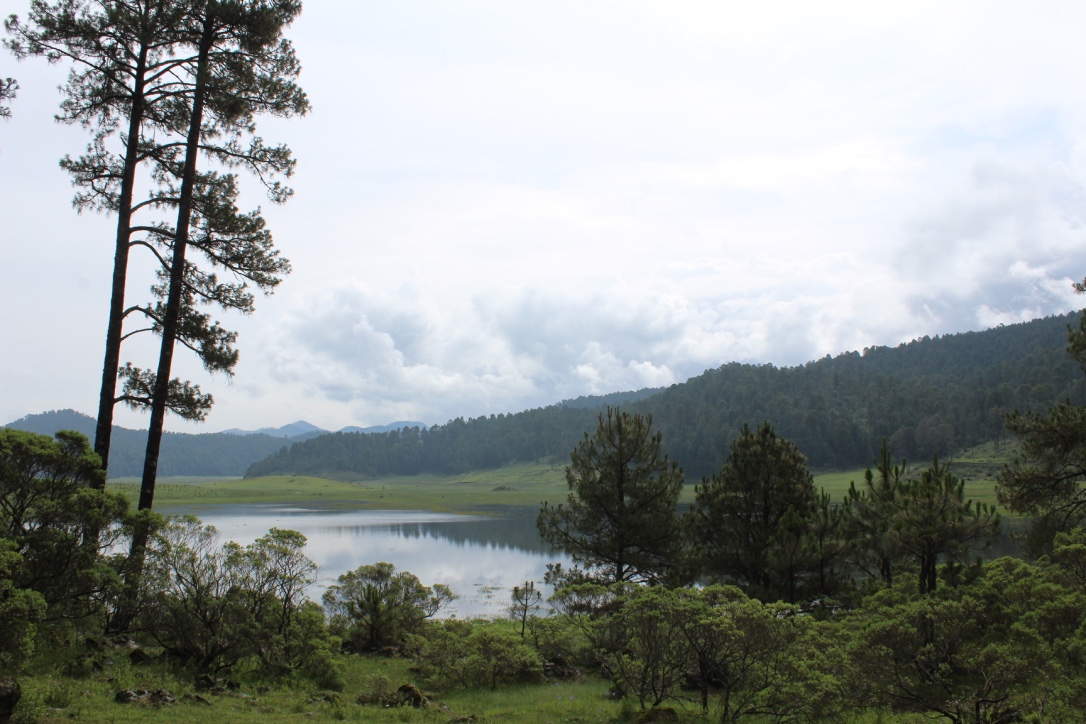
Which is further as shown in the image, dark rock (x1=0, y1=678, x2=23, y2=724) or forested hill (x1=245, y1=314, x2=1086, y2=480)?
forested hill (x1=245, y1=314, x2=1086, y2=480)

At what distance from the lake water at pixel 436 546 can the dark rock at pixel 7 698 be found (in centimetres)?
1741

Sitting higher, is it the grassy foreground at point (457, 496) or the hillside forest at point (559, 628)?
the hillside forest at point (559, 628)

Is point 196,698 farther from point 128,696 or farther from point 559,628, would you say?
point 559,628

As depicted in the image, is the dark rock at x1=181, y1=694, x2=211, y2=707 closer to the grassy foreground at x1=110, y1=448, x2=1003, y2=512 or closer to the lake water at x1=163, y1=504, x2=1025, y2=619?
the lake water at x1=163, y1=504, x2=1025, y2=619

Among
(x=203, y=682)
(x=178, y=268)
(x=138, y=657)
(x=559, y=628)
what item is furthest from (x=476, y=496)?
(x=203, y=682)

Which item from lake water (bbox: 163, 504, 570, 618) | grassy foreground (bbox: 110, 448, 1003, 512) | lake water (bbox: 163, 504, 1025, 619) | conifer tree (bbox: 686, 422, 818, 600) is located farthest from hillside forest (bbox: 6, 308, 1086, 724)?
grassy foreground (bbox: 110, 448, 1003, 512)

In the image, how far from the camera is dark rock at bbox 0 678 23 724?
738 cm

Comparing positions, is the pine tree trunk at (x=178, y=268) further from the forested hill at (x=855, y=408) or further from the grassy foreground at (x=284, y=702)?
the forested hill at (x=855, y=408)

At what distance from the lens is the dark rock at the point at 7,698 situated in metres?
7.38

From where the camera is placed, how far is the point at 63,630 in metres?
9.84

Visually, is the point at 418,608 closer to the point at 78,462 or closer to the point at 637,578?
the point at 637,578

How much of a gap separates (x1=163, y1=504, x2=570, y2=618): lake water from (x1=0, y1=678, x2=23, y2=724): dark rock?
1741 centimetres

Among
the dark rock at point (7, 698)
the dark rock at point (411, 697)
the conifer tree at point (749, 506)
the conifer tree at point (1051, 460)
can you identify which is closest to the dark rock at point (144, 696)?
the dark rock at point (7, 698)

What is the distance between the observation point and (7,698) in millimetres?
7406
